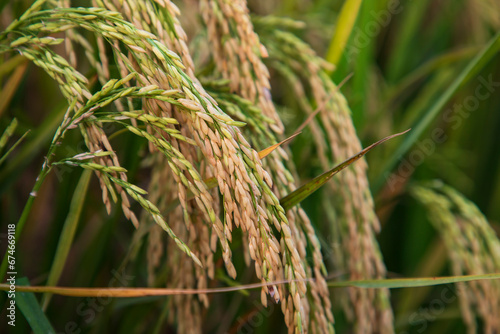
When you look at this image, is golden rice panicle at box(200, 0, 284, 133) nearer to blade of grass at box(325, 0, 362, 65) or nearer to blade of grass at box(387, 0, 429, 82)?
blade of grass at box(325, 0, 362, 65)

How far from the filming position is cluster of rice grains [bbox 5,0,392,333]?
2.05ft

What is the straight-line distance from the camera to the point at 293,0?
155 centimetres

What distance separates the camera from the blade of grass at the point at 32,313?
73 centimetres

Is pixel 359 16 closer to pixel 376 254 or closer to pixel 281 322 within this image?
pixel 376 254

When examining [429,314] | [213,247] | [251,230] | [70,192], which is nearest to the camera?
[251,230]

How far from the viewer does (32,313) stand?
74cm

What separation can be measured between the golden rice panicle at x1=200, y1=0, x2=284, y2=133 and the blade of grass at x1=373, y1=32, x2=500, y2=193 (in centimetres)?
38

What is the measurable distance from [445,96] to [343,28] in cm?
29

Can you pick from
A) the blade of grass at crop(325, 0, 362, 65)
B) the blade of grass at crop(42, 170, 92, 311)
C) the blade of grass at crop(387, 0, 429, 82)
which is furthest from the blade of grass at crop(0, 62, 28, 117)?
the blade of grass at crop(387, 0, 429, 82)

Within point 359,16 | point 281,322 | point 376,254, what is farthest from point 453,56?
point 281,322

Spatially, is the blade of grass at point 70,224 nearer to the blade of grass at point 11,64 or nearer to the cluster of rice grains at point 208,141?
the cluster of rice grains at point 208,141

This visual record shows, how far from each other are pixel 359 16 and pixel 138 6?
695 mm

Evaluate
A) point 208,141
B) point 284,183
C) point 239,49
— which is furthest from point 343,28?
point 208,141

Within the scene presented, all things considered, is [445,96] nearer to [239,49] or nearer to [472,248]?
[472,248]
